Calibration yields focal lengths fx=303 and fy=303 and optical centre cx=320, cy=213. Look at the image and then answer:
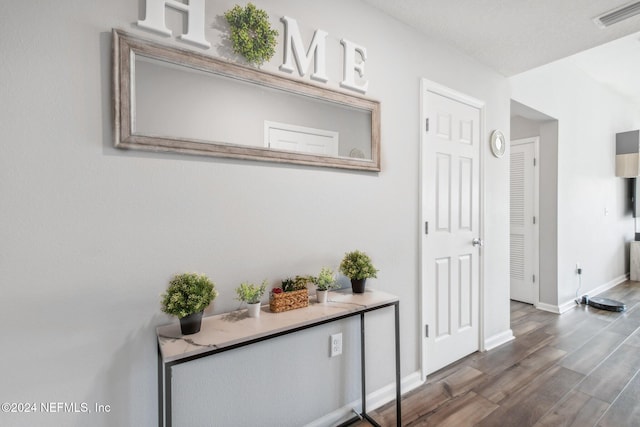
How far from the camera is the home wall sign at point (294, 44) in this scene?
3.97 ft

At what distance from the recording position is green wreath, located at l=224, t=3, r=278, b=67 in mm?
1366

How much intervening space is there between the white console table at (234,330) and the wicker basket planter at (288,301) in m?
0.02

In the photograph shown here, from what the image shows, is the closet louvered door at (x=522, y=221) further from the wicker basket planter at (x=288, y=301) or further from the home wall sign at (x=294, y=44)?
the wicker basket planter at (x=288, y=301)

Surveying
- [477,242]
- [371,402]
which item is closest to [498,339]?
[477,242]

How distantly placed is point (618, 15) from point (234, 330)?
9.67 ft

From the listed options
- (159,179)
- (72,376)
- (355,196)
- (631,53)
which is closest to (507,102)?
(631,53)

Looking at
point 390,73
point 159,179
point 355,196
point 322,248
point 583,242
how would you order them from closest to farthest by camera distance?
point 159,179 < point 322,248 < point 355,196 < point 390,73 < point 583,242

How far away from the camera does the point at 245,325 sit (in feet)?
4.02

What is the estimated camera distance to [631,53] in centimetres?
332

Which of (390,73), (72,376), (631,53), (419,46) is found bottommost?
(72,376)

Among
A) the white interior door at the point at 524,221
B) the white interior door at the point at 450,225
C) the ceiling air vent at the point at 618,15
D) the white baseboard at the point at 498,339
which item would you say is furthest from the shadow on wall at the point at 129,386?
the white interior door at the point at 524,221

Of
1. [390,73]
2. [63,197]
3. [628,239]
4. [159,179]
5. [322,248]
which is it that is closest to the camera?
[63,197]

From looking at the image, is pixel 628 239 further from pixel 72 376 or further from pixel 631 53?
pixel 72 376

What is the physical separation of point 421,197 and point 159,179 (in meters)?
1.65
